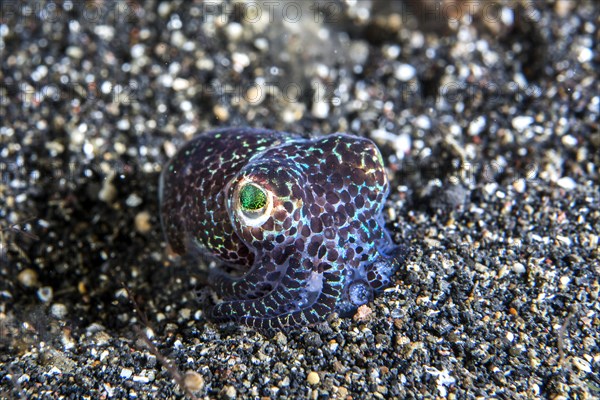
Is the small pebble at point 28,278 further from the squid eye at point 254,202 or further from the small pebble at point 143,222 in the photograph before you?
the squid eye at point 254,202

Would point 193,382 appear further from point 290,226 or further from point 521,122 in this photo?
point 521,122

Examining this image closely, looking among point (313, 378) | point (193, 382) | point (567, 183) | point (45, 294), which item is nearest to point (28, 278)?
point (45, 294)

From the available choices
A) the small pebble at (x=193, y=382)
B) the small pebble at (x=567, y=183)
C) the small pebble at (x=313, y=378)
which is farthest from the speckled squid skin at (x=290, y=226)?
the small pebble at (x=567, y=183)

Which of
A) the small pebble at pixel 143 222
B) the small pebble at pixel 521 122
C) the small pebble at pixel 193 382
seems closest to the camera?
the small pebble at pixel 193 382

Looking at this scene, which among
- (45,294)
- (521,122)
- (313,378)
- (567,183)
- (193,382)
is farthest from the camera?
(521,122)

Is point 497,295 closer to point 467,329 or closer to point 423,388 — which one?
point 467,329

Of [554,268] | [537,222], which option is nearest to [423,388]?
[554,268]

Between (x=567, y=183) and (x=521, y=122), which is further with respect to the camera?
(x=521, y=122)

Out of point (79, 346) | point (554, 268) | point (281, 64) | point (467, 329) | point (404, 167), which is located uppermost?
point (281, 64)
